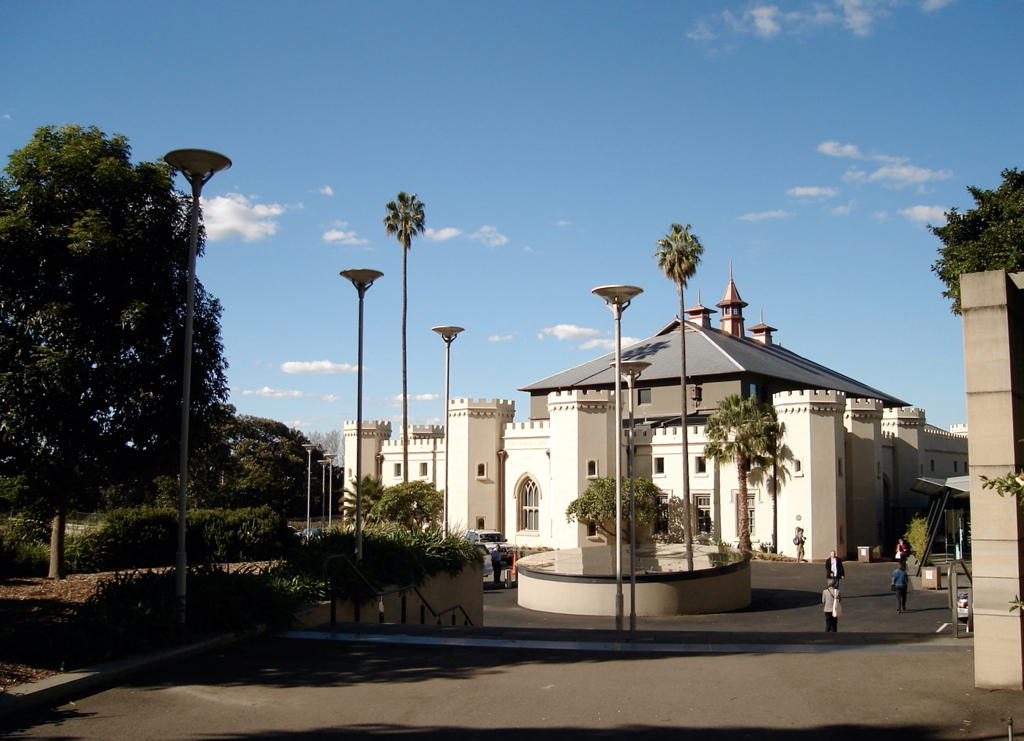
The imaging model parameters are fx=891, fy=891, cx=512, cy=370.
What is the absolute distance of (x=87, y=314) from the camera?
12938 mm

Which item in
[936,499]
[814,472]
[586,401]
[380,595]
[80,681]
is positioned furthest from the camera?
[586,401]

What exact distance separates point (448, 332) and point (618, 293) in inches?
316

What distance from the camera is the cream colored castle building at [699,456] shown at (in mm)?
43062

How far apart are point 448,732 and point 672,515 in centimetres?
4053

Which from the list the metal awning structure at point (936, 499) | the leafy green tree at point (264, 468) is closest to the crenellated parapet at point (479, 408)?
the leafy green tree at point (264, 468)

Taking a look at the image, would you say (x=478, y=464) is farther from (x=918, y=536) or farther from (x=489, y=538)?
(x=918, y=536)

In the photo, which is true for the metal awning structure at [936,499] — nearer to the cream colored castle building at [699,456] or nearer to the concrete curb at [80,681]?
the cream colored castle building at [699,456]

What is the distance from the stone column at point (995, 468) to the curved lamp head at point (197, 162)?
8.76 metres

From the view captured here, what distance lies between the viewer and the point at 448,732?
7.13 m

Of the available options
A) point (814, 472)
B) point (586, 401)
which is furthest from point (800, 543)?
point (586, 401)

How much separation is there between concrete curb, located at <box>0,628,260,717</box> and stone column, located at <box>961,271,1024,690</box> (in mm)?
8125

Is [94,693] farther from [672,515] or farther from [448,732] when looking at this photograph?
[672,515]

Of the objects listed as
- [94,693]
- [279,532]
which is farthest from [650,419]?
[94,693]

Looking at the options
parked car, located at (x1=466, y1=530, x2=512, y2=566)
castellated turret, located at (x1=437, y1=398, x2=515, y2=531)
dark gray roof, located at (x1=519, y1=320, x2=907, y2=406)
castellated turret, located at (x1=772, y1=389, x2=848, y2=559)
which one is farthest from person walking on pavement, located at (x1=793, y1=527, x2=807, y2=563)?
castellated turret, located at (x1=437, y1=398, x2=515, y2=531)
